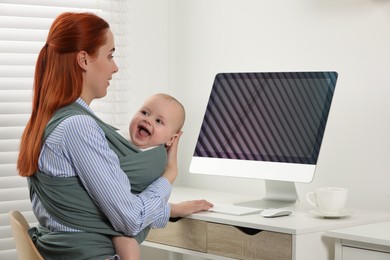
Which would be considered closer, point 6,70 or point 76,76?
point 76,76

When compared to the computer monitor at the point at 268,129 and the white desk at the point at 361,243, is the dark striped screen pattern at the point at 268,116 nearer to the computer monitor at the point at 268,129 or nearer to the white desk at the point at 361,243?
the computer monitor at the point at 268,129

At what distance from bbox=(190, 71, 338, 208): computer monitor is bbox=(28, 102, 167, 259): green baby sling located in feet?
2.20

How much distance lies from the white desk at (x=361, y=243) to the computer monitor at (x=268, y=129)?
0.97ft

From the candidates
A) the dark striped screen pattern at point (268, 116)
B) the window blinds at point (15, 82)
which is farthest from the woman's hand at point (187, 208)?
the window blinds at point (15, 82)

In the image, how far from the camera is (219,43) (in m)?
2.94

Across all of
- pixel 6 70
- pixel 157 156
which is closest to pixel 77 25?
pixel 157 156

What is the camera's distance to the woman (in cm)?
163

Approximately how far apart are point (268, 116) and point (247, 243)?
51 cm

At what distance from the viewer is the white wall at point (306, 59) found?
92.0 inches

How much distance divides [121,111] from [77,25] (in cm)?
128

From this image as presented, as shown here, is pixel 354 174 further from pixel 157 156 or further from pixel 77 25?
pixel 77 25

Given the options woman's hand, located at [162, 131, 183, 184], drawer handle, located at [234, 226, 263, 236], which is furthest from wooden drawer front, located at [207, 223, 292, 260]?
woman's hand, located at [162, 131, 183, 184]

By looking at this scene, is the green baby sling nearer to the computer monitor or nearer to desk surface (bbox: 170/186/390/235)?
desk surface (bbox: 170/186/390/235)

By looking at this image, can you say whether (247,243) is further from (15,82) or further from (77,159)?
(15,82)
